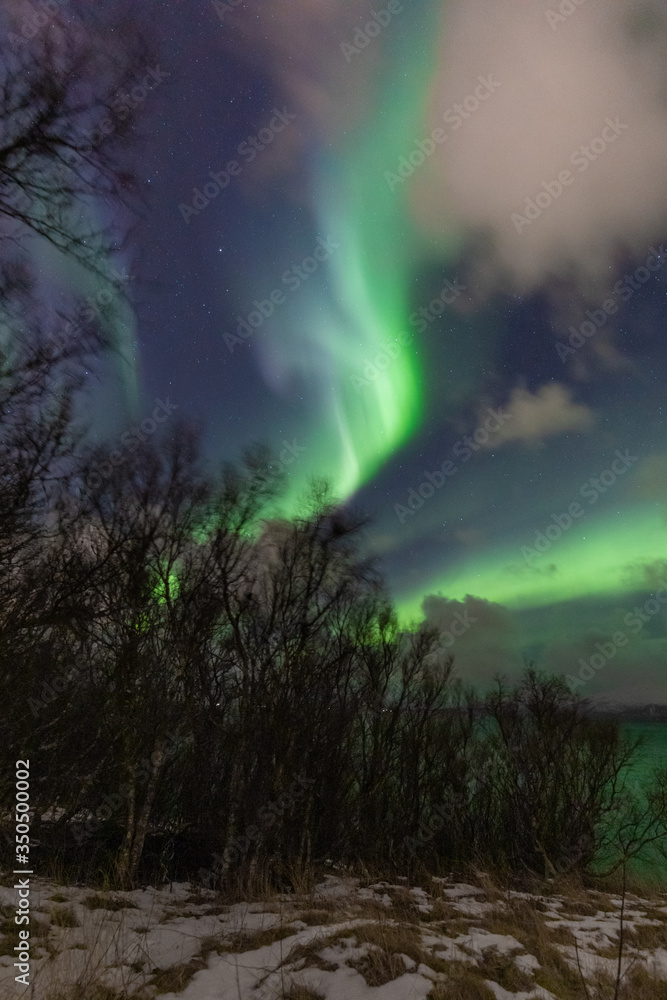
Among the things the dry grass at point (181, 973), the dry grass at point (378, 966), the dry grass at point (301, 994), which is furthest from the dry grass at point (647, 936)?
the dry grass at point (181, 973)

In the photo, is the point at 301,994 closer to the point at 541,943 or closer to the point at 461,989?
the point at 461,989

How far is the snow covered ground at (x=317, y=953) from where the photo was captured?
16.4 ft

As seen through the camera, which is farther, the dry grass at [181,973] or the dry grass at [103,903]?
the dry grass at [103,903]

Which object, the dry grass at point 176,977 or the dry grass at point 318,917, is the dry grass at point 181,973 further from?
the dry grass at point 318,917

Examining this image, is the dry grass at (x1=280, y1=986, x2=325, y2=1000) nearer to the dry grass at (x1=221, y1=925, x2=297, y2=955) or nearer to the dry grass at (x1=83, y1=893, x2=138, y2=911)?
the dry grass at (x1=221, y1=925, x2=297, y2=955)

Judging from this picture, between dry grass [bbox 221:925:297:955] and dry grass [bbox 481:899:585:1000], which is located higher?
dry grass [bbox 221:925:297:955]

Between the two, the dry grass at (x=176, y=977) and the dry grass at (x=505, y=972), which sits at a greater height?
the dry grass at (x=176, y=977)

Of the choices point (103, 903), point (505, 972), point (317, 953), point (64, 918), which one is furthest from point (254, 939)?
point (103, 903)

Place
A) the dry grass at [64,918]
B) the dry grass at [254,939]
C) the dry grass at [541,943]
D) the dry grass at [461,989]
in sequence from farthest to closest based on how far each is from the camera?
the dry grass at [64,918] → the dry grass at [254,939] → the dry grass at [541,943] → the dry grass at [461,989]

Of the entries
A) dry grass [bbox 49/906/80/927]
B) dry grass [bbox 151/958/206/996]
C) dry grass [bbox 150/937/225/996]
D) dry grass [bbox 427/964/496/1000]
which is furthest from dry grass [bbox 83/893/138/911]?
dry grass [bbox 427/964/496/1000]

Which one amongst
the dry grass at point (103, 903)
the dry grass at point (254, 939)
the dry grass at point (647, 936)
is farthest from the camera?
the dry grass at point (103, 903)

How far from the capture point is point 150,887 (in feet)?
43.6

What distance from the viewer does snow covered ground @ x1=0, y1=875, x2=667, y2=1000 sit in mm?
4988

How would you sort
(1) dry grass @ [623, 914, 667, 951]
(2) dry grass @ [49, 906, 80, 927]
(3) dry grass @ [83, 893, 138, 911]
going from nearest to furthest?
(2) dry grass @ [49, 906, 80, 927], (1) dry grass @ [623, 914, 667, 951], (3) dry grass @ [83, 893, 138, 911]
